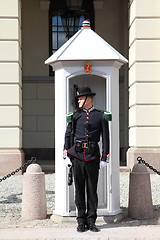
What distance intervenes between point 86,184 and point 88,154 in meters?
0.40

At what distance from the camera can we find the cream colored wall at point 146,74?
409 inches

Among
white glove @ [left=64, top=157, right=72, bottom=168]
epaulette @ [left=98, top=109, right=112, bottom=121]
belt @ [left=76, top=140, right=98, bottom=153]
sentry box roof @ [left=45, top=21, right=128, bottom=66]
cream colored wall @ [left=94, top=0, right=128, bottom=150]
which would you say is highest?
cream colored wall @ [left=94, top=0, right=128, bottom=150]

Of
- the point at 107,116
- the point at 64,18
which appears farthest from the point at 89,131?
the point at 64,18

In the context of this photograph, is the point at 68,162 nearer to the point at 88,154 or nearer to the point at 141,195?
the point at 88,154

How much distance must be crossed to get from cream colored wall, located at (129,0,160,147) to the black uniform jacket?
523 cm

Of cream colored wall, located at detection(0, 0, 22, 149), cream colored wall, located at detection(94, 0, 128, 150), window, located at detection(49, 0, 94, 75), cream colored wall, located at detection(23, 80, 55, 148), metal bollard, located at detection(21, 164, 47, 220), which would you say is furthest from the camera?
window, located at detection(49, 0, 94, 75)

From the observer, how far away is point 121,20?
14219 mm

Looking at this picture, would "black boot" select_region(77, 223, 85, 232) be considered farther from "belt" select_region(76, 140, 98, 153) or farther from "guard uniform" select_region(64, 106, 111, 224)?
"belt" select_region(76, 140, 98, 153)

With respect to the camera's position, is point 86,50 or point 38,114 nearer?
point 86,50

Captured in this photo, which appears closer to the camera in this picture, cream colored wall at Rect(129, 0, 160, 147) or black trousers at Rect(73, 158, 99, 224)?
black trousers at Rect(73, 158, 99, 224)

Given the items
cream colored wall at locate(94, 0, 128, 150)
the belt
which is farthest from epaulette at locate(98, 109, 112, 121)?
cream colored wall at locate(94, 0, 128, 150)

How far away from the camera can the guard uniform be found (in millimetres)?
5191

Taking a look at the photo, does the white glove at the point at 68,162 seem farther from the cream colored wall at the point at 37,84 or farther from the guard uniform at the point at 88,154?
the cream colored wall at the point at 37,84

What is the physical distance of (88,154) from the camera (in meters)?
5.19
